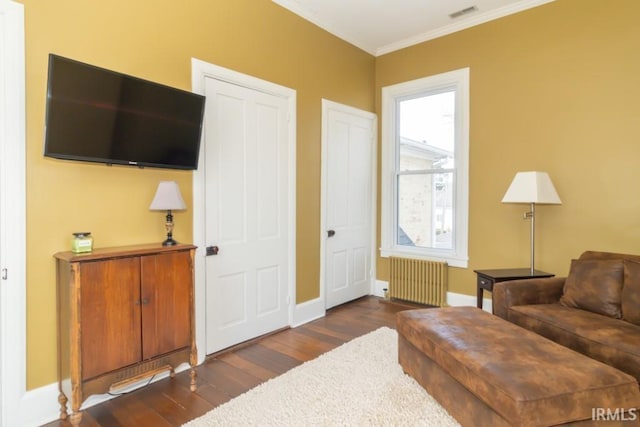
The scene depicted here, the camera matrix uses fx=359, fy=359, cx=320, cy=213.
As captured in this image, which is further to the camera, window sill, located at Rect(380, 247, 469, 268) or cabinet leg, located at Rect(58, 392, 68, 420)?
window sill, located at Rect(380, 247, 469, 268)

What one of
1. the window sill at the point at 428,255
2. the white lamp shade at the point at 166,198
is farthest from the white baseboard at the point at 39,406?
the window sill at the point at 428,255

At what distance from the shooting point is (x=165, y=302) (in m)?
2.36

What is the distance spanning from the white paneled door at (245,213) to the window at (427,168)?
169 cm

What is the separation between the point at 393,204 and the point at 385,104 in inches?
52.7

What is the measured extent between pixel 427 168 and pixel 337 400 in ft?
10.2

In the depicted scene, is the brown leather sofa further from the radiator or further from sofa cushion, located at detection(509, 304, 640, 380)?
the radiator

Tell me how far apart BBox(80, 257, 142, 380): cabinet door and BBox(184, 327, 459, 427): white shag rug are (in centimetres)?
59

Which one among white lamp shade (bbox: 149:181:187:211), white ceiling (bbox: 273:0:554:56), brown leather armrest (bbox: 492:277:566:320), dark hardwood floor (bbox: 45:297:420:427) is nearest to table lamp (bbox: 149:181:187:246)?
white lamp shade (bbox: 149:181:187:211)

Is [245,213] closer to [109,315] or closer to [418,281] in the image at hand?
[109,315]

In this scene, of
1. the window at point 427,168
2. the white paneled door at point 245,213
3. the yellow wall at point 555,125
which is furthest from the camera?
the window at point 427,168

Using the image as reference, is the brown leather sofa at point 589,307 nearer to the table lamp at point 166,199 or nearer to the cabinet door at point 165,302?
the cabinet door at point 165,302

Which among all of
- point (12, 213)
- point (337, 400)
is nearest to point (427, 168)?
point (337, 400)

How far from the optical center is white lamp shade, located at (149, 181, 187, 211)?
2.42m

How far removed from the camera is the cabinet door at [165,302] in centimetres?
227
